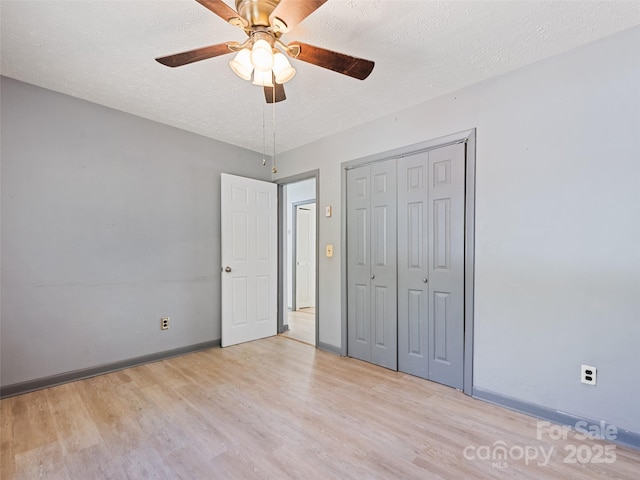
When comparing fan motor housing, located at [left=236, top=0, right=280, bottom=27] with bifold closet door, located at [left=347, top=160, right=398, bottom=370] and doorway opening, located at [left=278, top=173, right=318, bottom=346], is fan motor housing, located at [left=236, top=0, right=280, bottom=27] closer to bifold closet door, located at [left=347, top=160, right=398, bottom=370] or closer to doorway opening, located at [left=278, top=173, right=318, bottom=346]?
bifold closet door, located at [left=347, top=160, right=398, bottom=370]

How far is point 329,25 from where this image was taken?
71.9 inches

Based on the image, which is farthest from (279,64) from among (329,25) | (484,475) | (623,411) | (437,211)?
(623,411)

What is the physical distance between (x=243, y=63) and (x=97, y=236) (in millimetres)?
2283

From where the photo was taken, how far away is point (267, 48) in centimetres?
150

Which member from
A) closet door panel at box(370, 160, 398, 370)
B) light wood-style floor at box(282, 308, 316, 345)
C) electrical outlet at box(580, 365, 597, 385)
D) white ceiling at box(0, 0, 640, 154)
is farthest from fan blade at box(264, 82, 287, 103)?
light wood-style floor at box(282, 308, 316, 345)

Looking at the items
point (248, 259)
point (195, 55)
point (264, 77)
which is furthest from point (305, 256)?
point (195, 55)

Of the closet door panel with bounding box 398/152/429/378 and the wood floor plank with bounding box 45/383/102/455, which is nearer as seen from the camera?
the wood floor plank with bounding box 45/383/102/455

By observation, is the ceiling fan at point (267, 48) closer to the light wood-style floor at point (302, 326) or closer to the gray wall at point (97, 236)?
the gray wall at point (97, 236)

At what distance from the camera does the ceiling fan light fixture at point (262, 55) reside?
1490 mm

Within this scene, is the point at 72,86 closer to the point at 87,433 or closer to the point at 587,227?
the point at 87,433

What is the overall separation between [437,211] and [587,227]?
1.02m

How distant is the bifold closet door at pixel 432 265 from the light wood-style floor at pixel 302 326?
1500mm

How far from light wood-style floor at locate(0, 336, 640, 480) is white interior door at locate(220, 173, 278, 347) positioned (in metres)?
0.97

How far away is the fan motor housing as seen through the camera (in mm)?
1396
